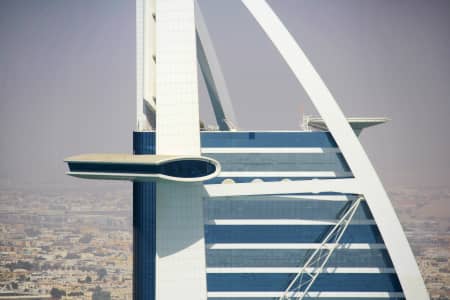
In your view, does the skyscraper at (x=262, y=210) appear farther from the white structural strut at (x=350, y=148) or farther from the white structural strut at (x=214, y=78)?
the white structural strut at (x=214, y=78)

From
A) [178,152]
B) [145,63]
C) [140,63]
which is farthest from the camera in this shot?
[140,63]

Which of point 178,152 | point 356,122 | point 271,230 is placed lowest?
point 271,230

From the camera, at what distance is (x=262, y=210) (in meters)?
24.1

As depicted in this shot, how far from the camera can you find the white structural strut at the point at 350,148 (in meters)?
22.0

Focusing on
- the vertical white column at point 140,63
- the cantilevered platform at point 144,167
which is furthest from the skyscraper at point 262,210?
the vertical white column at point 140,63

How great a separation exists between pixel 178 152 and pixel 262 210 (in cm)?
448

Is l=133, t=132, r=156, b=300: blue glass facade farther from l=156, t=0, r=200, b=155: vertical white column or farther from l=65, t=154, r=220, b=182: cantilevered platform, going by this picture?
l=65, t=154, r=220, b=182: cantilevered platform

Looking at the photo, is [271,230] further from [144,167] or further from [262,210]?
[144,167]

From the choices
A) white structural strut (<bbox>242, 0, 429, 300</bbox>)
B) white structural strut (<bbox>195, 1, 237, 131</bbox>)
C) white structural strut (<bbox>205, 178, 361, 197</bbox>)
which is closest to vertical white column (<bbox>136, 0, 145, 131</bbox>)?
white structural strut (<bbox>195, 1, 237, 131</bbox>)

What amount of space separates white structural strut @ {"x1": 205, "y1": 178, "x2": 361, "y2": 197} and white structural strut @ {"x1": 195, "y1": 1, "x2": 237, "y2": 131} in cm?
771

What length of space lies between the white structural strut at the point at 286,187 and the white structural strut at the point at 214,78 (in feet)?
25.3

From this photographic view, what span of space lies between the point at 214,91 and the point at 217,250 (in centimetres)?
926

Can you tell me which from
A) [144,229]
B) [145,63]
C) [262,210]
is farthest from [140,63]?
[262,210]

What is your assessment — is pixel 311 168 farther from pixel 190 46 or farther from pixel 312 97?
pixel 190 46
